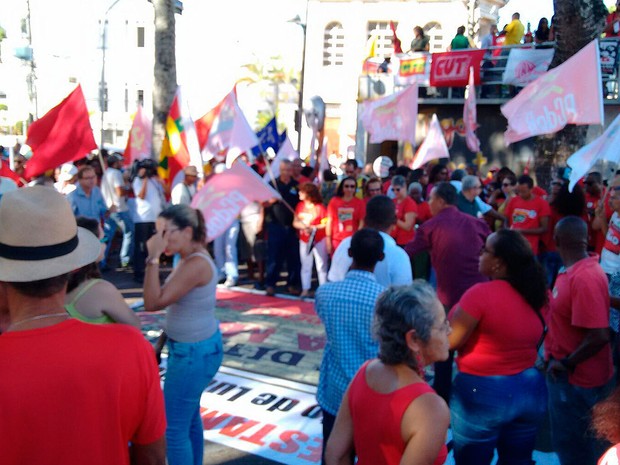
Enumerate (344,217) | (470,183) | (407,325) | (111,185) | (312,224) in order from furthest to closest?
(111,185) → (312,224) → (344,217) → (470,183) → (407,325)

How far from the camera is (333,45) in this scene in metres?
41.4

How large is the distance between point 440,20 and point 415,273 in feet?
118

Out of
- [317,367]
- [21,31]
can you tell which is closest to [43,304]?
[317,367]

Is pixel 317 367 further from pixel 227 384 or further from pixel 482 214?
pixel 482 214

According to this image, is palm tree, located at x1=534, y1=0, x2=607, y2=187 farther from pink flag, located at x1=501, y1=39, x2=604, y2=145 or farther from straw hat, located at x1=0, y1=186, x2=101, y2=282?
straw hat, located at x1=0, y1=186, x2=101, y2=282

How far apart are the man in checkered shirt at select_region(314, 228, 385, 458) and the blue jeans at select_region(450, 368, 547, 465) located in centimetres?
52

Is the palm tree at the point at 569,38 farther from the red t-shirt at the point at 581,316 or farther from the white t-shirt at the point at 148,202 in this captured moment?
the red t-shirt at the point at 581,316

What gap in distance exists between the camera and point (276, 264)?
9.88 metres

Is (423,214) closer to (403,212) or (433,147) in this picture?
(403,212)

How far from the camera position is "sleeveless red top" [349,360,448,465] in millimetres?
2307

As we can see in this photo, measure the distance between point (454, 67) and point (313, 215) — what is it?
39.2 feet

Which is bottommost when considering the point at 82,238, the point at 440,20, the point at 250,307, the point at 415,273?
the point at 250,307

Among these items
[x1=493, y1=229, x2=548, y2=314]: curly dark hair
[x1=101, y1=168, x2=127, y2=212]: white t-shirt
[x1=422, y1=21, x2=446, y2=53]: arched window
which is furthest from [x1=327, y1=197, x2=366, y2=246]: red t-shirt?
[x1=422, y1=21, x2=446, y2=53]: arched window

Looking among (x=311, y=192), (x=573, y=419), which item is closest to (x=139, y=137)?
(x=311, y=192)
